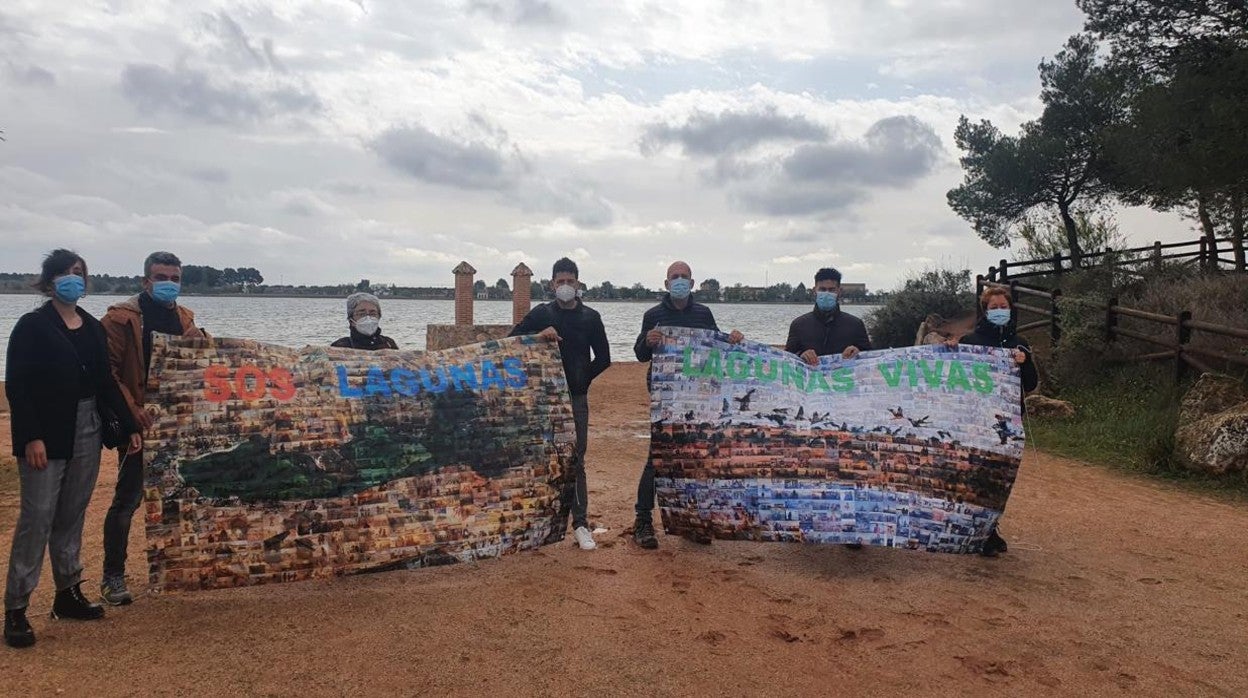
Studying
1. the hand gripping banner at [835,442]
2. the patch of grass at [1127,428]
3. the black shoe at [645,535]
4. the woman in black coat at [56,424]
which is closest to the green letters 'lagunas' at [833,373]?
the hand gripping banner at [835,442]

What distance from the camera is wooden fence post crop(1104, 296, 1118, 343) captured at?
13.4m

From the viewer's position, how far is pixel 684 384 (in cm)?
569

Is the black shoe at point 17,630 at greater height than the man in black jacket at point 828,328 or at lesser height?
lesser

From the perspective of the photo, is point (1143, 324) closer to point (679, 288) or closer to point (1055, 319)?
point (1055, 319)

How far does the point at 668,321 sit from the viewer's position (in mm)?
6086

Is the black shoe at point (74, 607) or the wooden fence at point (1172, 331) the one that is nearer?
the black shoe at point (74, 607)

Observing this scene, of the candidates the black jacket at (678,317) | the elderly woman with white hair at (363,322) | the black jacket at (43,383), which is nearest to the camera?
the black jacket at (43,383)

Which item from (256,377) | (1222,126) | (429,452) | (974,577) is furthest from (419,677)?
(1222,126)

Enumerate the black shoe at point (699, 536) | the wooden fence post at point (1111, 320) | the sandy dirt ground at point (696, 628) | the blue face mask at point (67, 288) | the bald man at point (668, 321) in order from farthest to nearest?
the wooden fence post at point (1111, 320) < the bald man at point (668, 321) < the black shoe at point (699, 536) < the blue face mask at point (67, 288) < the sandy dirt ground at point (696, 628)

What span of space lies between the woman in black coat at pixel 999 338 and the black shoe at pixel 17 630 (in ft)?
19.6

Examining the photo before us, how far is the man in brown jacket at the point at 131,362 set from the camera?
449cm

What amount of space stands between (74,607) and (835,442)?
4724 mm

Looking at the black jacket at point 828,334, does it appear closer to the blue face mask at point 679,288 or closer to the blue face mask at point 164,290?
the blue face mask at point 679,288

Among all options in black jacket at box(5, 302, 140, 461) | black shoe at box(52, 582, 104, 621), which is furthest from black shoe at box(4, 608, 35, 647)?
black jacket at box(5, 302, 140, 461)
